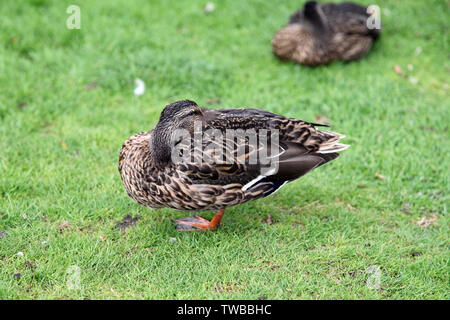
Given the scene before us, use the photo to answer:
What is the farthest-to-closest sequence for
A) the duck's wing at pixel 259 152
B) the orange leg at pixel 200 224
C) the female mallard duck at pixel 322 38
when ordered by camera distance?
the female mallard duck at pixel 322 38, the orange leg at pixel 200 224, the duck's wing at pixel 259 152

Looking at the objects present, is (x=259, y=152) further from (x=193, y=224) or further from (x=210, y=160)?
(x=193, y=224)

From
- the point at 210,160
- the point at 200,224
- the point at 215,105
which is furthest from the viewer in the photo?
the point at 215,105

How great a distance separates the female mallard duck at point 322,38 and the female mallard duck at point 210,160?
276 cm

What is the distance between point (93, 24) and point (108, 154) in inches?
107

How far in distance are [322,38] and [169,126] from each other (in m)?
3.59

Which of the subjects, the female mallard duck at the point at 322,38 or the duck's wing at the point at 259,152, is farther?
the female mallard duck at the point at 322,38

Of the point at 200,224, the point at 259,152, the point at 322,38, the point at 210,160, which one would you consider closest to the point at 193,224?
the point at 200,224

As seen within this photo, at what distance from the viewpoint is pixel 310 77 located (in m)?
6.37

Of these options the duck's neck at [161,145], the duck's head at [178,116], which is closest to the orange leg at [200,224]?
the duck's neck at [161,145]

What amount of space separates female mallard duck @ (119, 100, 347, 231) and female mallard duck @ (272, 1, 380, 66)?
2.76 meters

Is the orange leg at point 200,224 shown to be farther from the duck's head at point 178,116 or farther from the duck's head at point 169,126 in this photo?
the duck's head at point 178,116

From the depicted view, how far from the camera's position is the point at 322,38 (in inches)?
258

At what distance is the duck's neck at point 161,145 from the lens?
3.71 meters

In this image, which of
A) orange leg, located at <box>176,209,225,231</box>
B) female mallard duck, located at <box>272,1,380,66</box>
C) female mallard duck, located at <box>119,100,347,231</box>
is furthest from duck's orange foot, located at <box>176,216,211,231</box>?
female mallard duck, located at <box>272,1,380,66</box>
